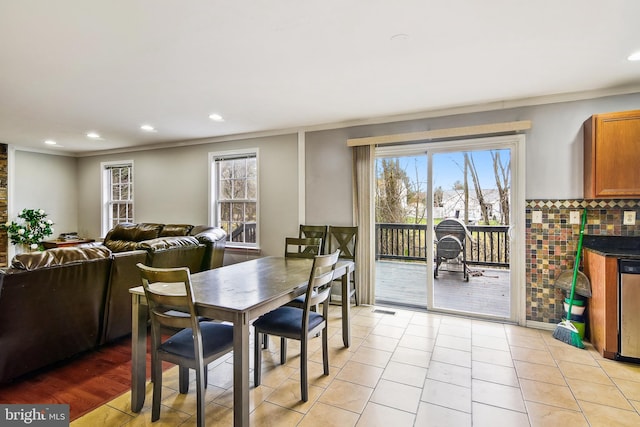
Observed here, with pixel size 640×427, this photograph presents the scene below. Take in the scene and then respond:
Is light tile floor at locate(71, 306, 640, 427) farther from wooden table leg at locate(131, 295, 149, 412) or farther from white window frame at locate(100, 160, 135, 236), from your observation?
white window frame at locate(100, 160, 135, 236)

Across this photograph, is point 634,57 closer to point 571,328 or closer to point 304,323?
point 571,328

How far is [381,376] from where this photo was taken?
2.42 m

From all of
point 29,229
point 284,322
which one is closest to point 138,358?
point 284,322

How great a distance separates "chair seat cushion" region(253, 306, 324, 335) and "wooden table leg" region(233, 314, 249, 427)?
510 millimetres

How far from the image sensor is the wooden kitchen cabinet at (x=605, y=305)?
2.64 meters

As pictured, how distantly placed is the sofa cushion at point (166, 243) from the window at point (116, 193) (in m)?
3.47

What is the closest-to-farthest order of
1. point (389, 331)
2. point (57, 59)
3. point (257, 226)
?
1. point (57, 59)
2. point (389, 331)
3. point (257, 226)

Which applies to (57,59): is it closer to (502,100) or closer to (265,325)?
(265,325)

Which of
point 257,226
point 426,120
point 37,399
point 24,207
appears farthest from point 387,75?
point 24,207

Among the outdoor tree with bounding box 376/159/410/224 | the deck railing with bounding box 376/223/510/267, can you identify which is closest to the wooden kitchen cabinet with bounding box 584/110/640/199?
the deck railing with bounding box 376/223/510/267

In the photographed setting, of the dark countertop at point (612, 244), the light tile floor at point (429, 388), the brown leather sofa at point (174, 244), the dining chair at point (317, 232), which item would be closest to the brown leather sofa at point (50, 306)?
the brown leather sofa at point (174, 244)

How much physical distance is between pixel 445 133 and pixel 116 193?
6418 mm

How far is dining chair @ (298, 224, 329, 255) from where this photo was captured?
4320 millimetres

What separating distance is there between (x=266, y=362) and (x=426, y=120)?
Answer: 10.4 feet
